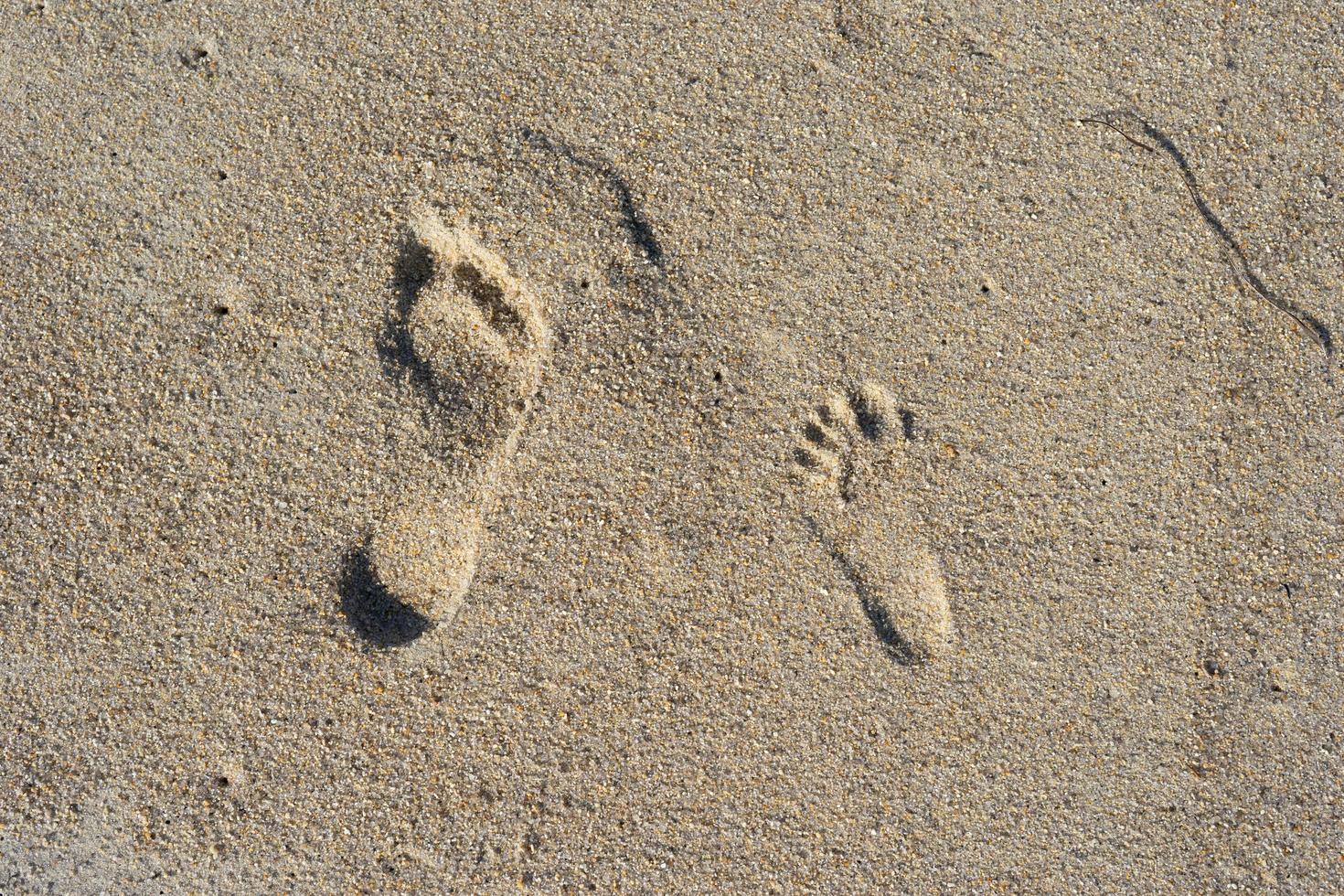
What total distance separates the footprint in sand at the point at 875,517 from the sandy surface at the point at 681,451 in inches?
0.7

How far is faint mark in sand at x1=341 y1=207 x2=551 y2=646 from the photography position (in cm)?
247

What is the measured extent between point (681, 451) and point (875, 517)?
0.62 metres

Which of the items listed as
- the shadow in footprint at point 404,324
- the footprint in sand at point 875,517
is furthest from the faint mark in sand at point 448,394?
the footprint in sand at point 875,517

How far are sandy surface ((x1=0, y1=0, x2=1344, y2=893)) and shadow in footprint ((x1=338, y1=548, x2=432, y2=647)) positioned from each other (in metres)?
0.01

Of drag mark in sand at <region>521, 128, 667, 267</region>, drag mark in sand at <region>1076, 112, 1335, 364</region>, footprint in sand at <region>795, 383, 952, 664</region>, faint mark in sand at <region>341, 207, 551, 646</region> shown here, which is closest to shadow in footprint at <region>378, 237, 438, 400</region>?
faint mark in sand at <region>341, 207, 551, 646</region>

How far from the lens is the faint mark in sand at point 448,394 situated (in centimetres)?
247

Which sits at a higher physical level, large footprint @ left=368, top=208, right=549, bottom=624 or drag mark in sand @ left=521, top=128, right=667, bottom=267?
drag mark in sand @ left=521, top=128, right=667, bottom=267

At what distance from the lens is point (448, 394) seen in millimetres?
2473

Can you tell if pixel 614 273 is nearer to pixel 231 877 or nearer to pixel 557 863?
pixel 557 863

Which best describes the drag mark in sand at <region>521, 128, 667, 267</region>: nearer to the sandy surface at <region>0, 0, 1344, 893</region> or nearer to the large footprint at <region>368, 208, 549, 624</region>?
the sandy surface at <region>0, 0, 1344, 893</region>

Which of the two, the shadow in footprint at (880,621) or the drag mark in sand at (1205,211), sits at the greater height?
the drag mark in sand at (1205,211)

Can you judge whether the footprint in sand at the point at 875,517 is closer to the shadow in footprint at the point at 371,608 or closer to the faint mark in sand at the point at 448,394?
the faint mark in sand at the point at 448,394

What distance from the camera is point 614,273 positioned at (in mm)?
2477

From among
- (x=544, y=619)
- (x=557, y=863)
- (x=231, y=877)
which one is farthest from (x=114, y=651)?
(x=557, y=863)
